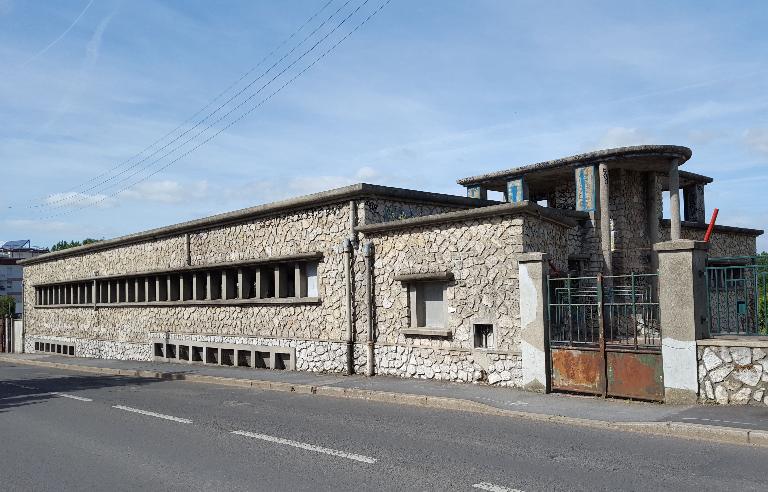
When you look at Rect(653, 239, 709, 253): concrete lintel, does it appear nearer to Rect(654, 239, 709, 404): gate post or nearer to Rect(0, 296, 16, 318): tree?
Rect(654, 239, 709, 404): gate post

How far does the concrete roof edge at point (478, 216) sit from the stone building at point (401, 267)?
1.6 inches

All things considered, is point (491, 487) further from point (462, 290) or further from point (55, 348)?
point (55, 348)

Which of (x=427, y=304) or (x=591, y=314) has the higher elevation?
(x=427, y=304)

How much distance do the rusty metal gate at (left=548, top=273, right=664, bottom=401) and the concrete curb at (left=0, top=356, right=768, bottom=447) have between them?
183 cm

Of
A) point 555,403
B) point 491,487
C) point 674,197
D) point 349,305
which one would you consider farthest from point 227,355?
point 491,487

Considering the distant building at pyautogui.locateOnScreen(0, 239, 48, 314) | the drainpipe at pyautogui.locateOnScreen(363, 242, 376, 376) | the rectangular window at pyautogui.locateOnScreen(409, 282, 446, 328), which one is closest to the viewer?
the rectangular window at pyautogui.locateOnScreen(409, 282, 446, 328)

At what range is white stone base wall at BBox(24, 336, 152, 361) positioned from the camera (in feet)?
84.8

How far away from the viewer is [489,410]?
10734 millimetres

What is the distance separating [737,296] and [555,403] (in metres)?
3.25

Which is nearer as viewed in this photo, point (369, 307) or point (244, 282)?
point (369, 307)

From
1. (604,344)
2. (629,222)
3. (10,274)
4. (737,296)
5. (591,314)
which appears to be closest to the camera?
(737,296)

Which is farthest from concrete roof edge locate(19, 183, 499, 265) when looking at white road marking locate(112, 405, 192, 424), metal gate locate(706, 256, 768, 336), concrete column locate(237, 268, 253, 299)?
metal gate locate(706, 256, 768, 336)

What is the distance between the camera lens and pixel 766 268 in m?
9.81

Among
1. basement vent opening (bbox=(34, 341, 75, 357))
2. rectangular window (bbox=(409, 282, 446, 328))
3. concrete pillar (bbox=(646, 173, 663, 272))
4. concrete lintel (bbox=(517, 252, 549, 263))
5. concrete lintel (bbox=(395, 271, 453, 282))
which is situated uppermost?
concrete pillar (bbox=(646, 173, 663, 272))
